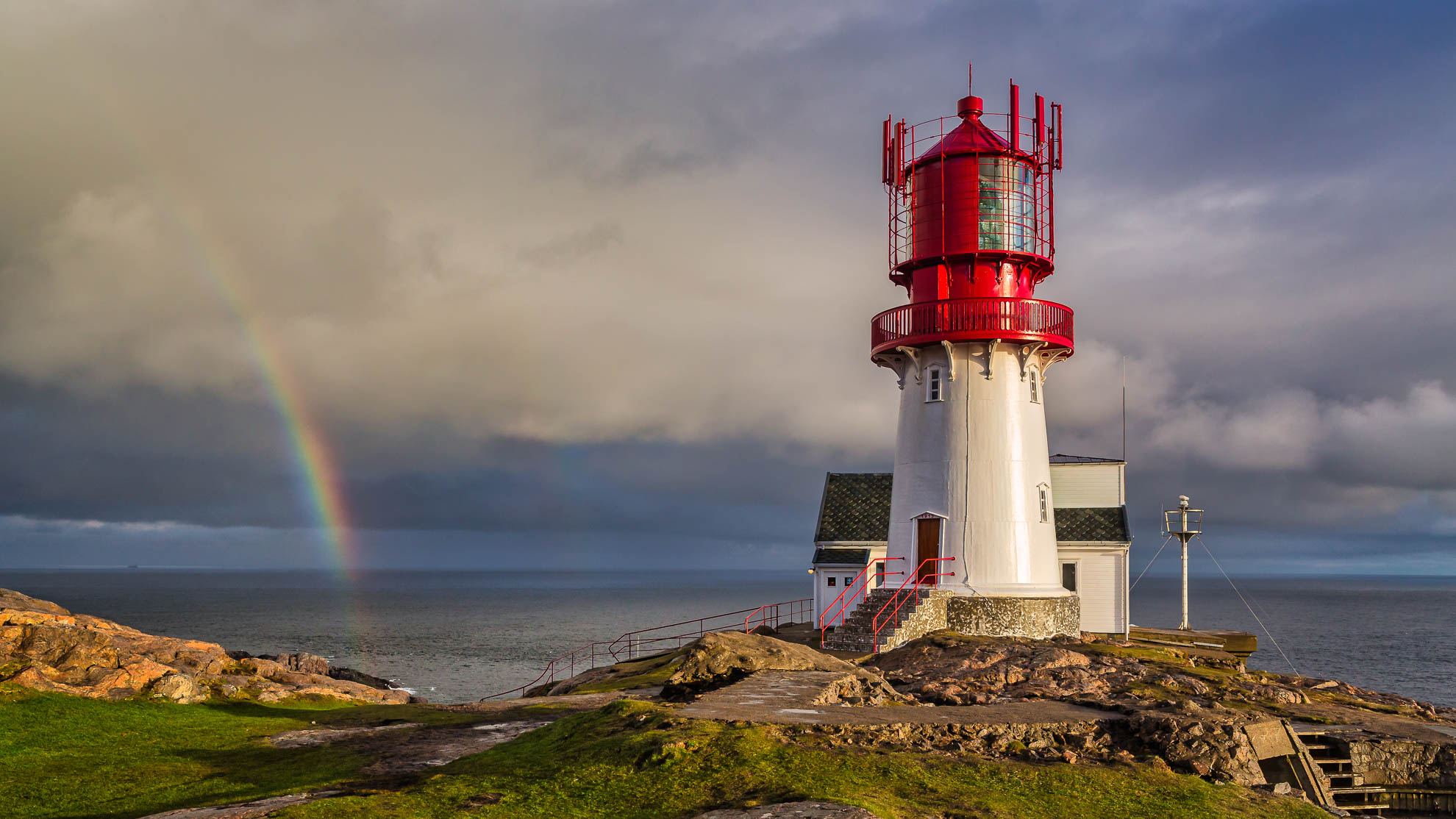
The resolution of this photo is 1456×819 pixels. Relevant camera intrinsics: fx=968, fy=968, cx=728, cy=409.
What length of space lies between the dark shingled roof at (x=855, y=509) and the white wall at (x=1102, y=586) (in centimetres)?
718

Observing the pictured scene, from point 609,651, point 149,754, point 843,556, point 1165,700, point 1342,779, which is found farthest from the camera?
point 609,651

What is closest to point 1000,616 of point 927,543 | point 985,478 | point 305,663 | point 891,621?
point 927,543

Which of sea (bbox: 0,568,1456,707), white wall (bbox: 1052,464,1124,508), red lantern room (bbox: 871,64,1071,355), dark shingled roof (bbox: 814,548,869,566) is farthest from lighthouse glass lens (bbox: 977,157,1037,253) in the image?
sea (bbox: 0,568,1456,707)

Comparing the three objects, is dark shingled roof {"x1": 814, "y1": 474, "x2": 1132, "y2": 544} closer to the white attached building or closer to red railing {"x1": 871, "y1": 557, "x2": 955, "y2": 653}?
the white attached building

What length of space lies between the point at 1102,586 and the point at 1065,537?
208cm

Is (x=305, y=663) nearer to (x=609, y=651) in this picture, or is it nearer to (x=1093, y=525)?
(x=609, y=651)

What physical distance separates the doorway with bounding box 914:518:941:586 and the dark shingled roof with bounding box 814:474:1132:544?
4504 millimetres

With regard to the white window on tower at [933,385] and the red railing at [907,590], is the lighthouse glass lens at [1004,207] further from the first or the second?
the red railing at [907,590]

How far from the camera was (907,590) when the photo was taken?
27.3 metres

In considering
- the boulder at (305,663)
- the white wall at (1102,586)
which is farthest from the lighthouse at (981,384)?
the boulder at (305,663)

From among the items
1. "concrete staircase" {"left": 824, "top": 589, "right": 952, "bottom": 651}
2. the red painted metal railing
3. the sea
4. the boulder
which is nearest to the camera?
"concrete staircase" {"left": 824, "top": 589, "right": 952, "bottom": 651}

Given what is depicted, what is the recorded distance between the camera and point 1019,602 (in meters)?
27.2

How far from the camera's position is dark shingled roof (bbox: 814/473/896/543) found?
38625mm

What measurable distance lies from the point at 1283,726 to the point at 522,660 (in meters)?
55.8
